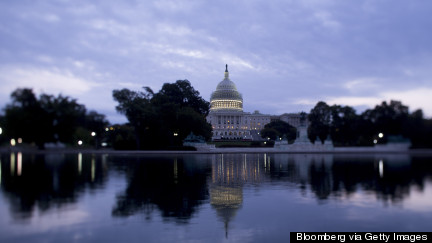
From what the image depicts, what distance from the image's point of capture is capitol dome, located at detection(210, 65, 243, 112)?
534ft

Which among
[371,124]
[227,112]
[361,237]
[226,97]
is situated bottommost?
[361,237]

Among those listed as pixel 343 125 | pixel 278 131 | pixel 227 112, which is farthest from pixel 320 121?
pixel 227 112

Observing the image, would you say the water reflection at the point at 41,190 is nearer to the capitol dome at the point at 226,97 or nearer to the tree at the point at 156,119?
the tree at the point at 156,119

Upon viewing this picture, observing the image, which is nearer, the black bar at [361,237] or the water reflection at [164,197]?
the black bar at [361,237]

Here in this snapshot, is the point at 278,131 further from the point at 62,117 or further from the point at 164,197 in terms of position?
the point at 164,197

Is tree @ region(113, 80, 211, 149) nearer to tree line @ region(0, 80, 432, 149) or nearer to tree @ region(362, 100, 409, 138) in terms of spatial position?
tree line @ region(0, 80, 432, 149)

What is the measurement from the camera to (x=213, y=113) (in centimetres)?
15988

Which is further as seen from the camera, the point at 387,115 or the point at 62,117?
the point at 387,115

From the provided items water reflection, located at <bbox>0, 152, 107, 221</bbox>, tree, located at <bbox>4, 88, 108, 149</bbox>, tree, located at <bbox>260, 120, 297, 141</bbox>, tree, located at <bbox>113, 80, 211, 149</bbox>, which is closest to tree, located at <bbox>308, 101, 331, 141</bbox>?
tree, located at <bbox>113, 80, 211, 149</bbox>

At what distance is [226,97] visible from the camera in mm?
162000

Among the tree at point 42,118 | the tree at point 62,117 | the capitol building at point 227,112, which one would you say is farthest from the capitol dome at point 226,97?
the tree at point 62,117

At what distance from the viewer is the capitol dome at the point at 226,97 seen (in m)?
163

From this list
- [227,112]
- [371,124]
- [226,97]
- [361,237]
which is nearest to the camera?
[361,237]

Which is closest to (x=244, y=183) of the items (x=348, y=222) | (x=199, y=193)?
(x=199, y=193)
